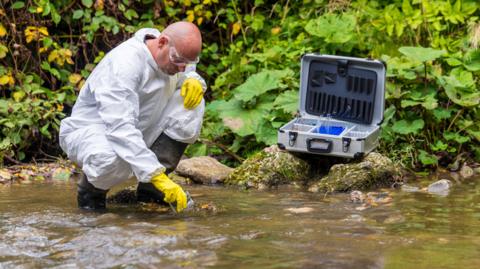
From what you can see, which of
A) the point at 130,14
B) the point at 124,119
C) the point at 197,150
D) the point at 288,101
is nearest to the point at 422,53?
the point at 288,101

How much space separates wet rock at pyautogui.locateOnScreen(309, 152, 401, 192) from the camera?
5875mm

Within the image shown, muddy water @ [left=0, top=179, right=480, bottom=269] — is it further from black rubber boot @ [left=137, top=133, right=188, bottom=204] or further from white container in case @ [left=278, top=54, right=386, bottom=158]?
white container in case @ [left=278, top=54, right=386, bottom=158]

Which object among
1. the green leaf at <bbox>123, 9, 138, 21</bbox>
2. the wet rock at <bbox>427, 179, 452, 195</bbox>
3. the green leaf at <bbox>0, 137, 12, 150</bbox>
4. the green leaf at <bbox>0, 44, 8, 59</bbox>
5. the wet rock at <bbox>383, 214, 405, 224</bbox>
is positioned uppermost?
the green leaf at <bbox>123, 9, 138, 21</bbox>

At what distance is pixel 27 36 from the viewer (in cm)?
764

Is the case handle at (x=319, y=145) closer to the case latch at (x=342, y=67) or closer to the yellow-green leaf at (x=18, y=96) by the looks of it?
the case latch at (x=342, y=67)

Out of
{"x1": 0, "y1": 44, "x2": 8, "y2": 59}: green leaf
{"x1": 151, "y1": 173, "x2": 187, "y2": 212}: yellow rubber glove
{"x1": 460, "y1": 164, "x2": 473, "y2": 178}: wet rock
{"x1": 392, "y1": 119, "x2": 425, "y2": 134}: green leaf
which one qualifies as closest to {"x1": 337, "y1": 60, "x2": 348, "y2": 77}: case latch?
{"x1": 392, "y1": 119, "x2": 425, "y2": 134}: green leaf

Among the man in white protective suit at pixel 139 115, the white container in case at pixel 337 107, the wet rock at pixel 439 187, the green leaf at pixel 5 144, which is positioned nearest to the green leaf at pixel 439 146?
the white container in case at pixel 337 107

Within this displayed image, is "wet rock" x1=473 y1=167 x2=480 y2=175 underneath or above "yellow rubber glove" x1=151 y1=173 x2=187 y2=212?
underneath

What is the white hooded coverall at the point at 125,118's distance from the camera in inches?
182

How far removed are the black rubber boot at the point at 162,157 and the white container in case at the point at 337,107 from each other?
111 centimetres

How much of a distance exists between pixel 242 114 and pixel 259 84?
0.90ft

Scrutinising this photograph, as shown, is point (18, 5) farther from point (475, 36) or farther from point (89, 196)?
point (475, 36)

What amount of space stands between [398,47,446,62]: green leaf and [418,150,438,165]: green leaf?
2.19 ft

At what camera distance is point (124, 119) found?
4.61m
